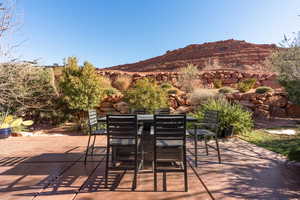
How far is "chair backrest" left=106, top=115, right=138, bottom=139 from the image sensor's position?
192 centimetres

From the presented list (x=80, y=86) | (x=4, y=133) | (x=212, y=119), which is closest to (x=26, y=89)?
(x=4, y=133)

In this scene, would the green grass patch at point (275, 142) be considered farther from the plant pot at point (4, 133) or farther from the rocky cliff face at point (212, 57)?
the rocky cliff face at point (212, 57)

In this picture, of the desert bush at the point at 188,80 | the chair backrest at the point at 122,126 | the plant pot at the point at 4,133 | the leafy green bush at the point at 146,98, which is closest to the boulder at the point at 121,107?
the leafy green bush at the point at 146,98

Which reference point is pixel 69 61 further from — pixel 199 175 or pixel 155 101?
pixel 199 175

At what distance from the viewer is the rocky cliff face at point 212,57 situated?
67.4ft

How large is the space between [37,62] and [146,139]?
5979 millimetres

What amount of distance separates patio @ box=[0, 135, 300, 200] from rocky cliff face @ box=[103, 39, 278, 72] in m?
17.7

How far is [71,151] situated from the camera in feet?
10.7

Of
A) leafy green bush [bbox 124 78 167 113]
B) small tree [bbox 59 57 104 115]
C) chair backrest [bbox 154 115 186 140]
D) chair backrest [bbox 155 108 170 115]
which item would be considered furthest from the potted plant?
chair backrest [bbox 154 115 186 140]

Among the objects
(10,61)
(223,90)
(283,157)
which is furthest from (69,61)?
(223,90)

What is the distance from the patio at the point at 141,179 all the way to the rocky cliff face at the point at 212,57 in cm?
1774

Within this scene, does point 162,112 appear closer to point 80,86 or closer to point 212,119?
point 212,119

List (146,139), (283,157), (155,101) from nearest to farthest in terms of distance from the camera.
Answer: (146,139) < (283,157) < (155,101)

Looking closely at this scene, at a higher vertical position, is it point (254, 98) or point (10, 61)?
point (10, 61)
